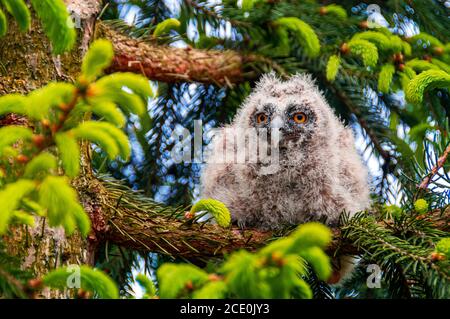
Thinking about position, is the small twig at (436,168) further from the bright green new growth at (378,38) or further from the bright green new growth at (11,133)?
the bright green new growth at (11,133)

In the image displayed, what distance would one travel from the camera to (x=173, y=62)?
337 centimetres

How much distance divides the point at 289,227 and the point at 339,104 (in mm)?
1270

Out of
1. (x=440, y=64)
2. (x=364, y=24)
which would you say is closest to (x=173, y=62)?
(x=364, y=24)

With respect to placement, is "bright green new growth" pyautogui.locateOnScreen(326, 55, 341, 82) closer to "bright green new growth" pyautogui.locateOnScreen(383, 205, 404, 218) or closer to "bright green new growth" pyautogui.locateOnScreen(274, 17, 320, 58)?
"bright green new growth" pyautogui.locateOnScreen(274, 17, 320, 58)

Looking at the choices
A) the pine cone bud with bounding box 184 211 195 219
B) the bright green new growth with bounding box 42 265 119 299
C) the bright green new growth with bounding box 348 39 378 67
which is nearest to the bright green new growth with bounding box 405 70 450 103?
the bright green new growth with bounding box 348 39 378 67

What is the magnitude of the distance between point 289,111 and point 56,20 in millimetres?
1648

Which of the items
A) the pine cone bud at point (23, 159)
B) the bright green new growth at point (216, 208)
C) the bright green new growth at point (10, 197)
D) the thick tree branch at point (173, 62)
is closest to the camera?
the bright green new growth at point (10, 197)

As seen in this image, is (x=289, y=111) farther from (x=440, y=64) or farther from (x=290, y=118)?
(x=440, y=64)

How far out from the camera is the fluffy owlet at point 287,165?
2996mm

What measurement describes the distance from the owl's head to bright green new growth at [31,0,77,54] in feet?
4.99

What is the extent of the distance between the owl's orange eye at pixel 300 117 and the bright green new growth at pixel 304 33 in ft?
1.03

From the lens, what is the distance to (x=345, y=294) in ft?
12.4

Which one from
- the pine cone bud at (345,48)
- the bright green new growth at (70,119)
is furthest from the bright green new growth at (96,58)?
the pine cone bud at (345,48)
